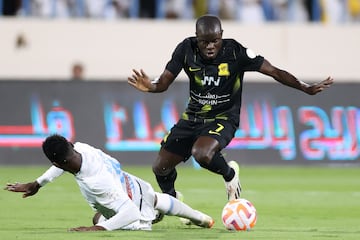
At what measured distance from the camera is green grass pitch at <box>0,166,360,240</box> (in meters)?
9.93

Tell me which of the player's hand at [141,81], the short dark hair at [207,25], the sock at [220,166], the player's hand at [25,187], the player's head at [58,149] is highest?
the short dark hair at [207,25]

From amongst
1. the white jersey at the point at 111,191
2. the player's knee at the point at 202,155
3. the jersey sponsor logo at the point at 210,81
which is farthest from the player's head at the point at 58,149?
the jersey sponsor logo at the point at 210,81

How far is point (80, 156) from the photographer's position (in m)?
9.48

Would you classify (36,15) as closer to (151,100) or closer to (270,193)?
(151,100)

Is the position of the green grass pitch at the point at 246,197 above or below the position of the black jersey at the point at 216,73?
below

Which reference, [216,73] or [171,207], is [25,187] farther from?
[216,73]

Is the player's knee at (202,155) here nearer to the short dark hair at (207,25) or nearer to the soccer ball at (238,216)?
the soccer ball at (238,216)

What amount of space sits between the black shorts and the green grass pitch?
0.83 metres

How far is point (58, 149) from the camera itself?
9.23 m

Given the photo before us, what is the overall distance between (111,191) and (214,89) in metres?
2.00

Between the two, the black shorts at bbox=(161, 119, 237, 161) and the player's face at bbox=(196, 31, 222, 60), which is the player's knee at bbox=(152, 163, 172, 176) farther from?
the player's face at bbox=(196, 31, 222, 60)

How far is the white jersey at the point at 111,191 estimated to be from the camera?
374 inches

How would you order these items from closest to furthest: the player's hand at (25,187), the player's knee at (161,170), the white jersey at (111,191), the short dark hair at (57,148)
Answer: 1. the short dark hair at (57,148)
2. the white jersey at (111,191)
3. the player's hand at (25,187)
4. the player's knee at (161,170)

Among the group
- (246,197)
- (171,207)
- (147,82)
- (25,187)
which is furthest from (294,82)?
(246,197)
